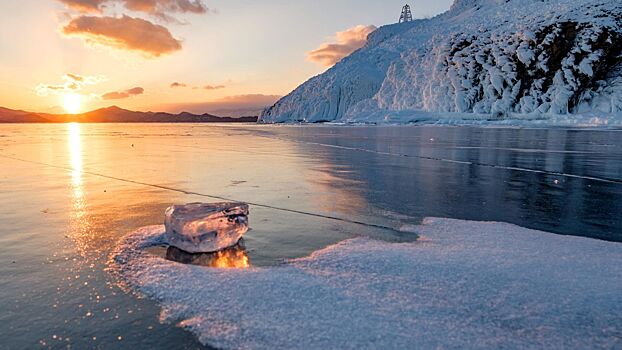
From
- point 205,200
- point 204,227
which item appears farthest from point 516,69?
point 204,227

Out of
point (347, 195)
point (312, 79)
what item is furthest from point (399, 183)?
point (312, 79)

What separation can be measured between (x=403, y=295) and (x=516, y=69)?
2639 inches

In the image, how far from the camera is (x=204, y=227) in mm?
2947

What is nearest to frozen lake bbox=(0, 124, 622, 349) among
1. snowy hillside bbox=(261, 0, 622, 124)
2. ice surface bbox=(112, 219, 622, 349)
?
ice surface bbox=(112, 219, 622, 349)

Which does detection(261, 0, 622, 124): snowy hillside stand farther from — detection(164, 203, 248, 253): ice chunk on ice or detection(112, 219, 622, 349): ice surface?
detection(164, 203, 248, 253): ice chunk on ice

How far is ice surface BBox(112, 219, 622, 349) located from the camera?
1.76 meters

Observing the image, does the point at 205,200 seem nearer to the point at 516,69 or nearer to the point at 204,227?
the point at 204,227

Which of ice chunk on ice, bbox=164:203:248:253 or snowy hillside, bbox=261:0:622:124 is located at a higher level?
snowy hillside, bbox=261:0:622:124

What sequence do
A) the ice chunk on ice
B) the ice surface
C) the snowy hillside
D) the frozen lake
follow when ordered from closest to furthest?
the ice surface < the frozen lake < the ice chunk on ice < the snowy hillside

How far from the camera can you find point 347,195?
5305mm

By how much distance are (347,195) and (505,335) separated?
3.58m

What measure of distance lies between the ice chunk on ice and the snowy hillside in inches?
2172

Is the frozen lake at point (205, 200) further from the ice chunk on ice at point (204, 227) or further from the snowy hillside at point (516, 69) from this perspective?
the snowy hillside at point (516, 69)

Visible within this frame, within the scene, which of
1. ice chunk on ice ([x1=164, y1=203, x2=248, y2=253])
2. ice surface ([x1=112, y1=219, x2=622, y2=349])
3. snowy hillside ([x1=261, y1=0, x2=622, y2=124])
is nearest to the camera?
ice surface ([x1=112, y1=219, x2=622, y2=349])
